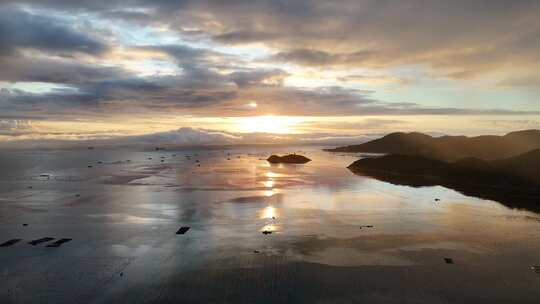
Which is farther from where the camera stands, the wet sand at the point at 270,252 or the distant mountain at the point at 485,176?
the distant mountain at the point at 485,176

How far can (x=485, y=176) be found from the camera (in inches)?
4257

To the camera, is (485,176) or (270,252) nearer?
(270,252)

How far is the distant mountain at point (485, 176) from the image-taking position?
283 ft

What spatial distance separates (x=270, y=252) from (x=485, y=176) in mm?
89203

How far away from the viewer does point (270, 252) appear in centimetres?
4072

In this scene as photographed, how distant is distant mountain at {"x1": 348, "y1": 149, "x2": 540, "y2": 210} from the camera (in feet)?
283

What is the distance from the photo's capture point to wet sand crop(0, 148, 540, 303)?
101 ft

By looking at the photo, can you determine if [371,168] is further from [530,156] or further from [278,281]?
[278,281]

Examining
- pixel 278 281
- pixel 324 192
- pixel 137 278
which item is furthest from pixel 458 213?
pixel 137 278

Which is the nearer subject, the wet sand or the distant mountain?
the wet sand

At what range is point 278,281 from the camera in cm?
3294

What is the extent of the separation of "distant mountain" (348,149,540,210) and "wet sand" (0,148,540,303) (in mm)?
14039

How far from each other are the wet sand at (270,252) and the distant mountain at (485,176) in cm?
1404

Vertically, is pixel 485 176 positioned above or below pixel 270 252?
above
